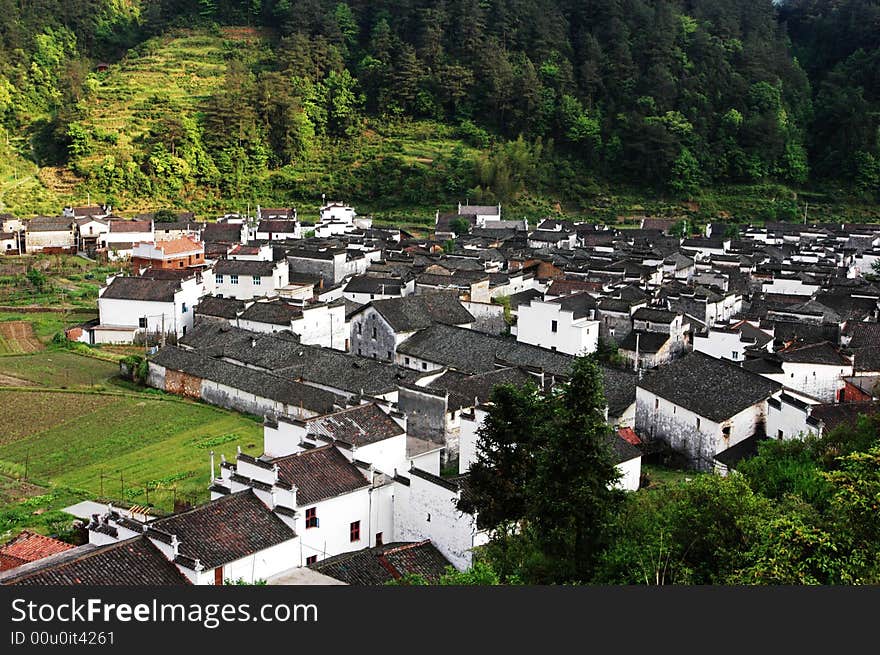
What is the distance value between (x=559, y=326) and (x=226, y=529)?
17.7m

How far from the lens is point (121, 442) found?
939 inches

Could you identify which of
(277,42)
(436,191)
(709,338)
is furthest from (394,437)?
(277,42)

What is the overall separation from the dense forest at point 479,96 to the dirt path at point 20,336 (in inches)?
1083

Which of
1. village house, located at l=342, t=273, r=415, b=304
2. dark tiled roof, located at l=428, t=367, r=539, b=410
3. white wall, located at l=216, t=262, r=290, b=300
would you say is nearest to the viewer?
dark tiled roof, located at l=428, t=367, r=539, b=410

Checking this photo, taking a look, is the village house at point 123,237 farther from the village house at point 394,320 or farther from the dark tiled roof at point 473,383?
the dark tiled roof at point 473,383

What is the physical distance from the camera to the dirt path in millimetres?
33625

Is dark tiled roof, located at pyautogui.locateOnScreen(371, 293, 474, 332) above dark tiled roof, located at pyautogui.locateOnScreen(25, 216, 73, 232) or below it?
below

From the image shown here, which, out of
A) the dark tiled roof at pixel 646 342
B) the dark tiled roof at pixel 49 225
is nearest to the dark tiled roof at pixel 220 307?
the dark tiled roof at pixel 646 342

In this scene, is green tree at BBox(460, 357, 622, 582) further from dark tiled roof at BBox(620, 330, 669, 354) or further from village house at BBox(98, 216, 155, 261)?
village house at BBox(98, 216, 155, 261)

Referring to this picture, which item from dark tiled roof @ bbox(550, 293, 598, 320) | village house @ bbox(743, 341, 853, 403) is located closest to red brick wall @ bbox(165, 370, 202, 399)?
dark tiled roof @ bbox(550, 293, 598, 320)

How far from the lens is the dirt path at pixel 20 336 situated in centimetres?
3362

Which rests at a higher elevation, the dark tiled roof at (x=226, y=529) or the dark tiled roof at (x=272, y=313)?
the dark tiled roof at (x=272, y=313)

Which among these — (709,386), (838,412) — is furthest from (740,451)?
(838,412)

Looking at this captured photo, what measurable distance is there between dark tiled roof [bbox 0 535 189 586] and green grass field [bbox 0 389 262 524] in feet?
17.8
